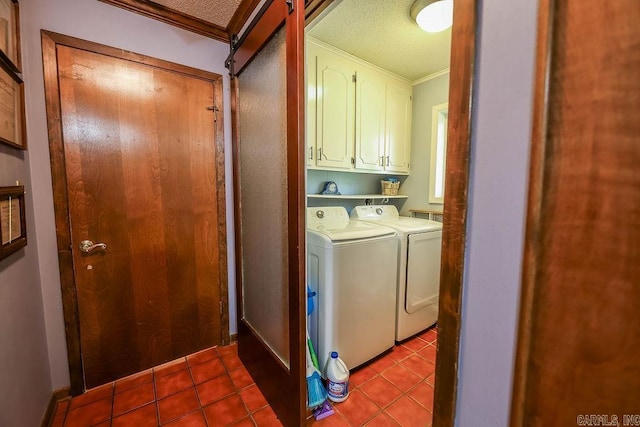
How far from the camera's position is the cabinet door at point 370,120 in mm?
2271

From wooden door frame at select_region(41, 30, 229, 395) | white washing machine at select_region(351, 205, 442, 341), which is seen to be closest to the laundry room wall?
white washing machine at select_region(351, 205, 442, 341)

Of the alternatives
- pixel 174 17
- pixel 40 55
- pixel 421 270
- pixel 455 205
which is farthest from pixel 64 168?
pixel 421 270

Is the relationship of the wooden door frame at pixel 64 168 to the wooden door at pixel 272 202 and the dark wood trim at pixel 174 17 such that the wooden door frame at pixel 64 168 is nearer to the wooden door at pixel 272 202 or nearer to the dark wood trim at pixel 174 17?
the dark wood trim at pixel 174 17

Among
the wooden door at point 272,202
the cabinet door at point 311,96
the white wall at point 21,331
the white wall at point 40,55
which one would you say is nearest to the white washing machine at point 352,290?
the wooden door at point 272,202

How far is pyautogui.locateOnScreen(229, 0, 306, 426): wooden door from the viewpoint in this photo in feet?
3.60

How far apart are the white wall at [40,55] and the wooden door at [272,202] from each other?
545 millimetres

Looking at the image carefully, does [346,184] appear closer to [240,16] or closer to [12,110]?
[240,16]

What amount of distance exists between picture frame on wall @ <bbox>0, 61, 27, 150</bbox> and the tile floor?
1.49 metres

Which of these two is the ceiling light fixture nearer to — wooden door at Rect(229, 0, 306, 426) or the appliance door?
wooden door at Rect(229, 0, 306, 426)

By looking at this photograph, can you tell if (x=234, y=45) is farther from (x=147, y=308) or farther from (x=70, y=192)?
(x=147, y=308)

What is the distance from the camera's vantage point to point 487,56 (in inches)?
19.9

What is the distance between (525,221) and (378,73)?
7.79 ft

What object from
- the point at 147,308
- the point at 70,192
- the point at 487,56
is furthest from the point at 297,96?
the point at 147,308

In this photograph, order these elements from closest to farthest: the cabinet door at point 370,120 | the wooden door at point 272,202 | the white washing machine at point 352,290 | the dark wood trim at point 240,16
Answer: the wooden door at point 272,202 < the dark wood trim at point 240,16 < the white washing machine at point 352,290 < the cabinet door at point 370,120
